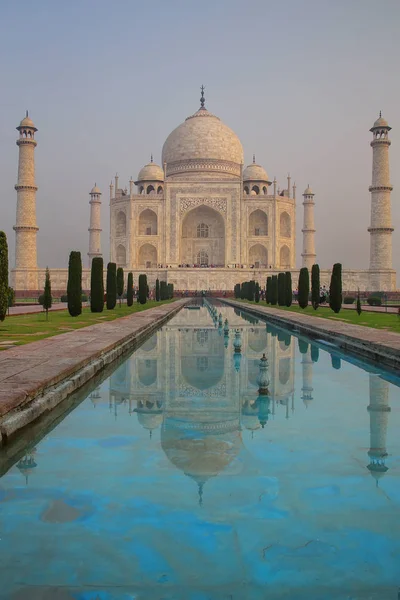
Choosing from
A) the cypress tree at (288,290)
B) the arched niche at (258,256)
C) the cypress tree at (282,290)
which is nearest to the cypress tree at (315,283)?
the cypress tree at (288,290)

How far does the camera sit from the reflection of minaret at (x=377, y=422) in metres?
3.01

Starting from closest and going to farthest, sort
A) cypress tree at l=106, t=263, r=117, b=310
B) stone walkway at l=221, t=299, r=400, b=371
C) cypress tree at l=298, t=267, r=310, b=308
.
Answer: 1. stone walkway at l=221, t=299, r=400, b=371
2. cypress tree at l=106, t=263, r=117, b=310
3. cypress tree at l=298, t=267, r=310, b=308

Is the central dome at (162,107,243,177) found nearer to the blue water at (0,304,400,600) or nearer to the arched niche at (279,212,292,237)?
the arched niche at (279,212,292,237)

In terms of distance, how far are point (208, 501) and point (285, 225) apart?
40.9m

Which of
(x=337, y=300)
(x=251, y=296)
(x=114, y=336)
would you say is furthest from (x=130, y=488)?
(x=251, y=296)

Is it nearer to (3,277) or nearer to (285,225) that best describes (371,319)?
(3,277)

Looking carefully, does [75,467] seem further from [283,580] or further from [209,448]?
[283,580]

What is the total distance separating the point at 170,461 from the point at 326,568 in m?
1.30

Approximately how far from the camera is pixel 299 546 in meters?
2.07

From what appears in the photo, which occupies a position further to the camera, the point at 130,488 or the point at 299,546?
the point at 130,488

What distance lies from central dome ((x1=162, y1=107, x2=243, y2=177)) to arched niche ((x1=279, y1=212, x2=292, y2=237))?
17.0ft

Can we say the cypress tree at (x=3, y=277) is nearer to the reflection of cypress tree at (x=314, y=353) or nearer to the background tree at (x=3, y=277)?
the background tree at (x=3, y=277)

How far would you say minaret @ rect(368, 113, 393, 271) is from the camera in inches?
1378

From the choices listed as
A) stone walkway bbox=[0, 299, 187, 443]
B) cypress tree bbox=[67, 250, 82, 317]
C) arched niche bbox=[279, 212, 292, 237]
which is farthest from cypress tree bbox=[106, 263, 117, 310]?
arched niche bbox=[279, 212, 292, 237]
